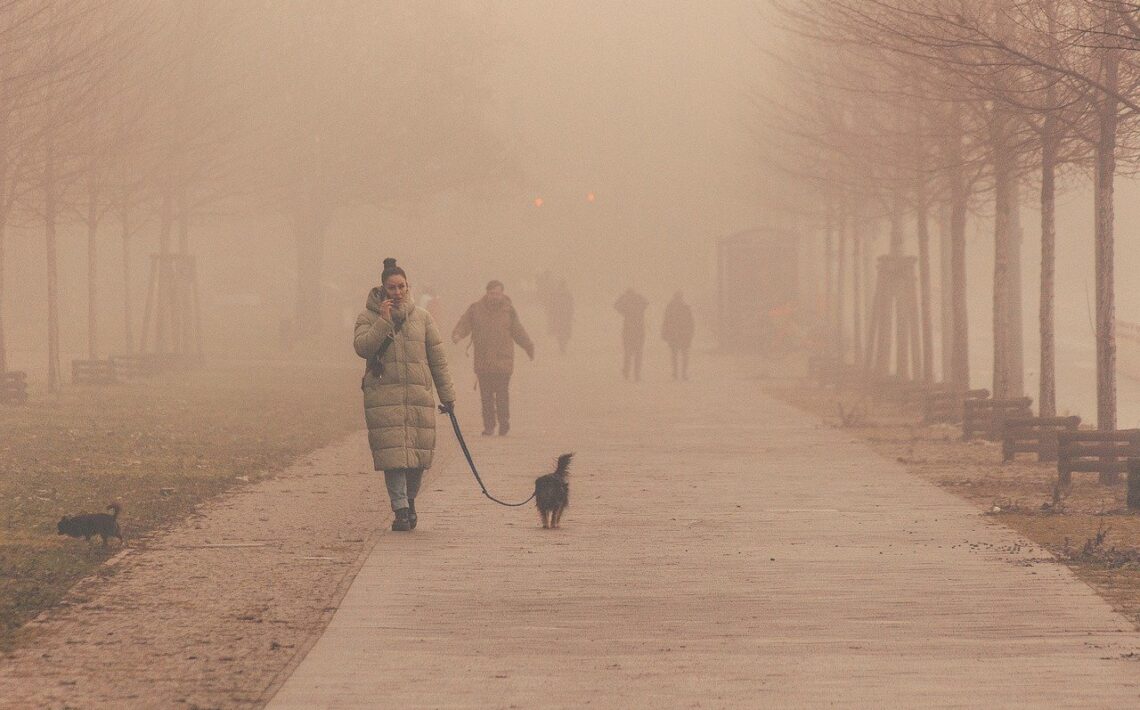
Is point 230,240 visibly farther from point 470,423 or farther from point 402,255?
point 470,423

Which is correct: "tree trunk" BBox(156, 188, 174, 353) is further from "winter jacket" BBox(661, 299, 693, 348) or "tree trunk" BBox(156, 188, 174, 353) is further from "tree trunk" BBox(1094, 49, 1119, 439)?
"tree trunk" BBox(1094, 49, 1119, 439)

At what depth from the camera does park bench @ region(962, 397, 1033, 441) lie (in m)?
19.0

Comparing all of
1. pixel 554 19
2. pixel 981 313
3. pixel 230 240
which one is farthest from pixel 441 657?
pixel 554 19

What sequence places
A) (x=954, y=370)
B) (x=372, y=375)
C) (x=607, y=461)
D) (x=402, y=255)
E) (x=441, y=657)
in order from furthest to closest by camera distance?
(x=402, y=255) → (x=954, y=370) → (x=607, y=461) → (x=372, y=375) → (x=441, y=657)

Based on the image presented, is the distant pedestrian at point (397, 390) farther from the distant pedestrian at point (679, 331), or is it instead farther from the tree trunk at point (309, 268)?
the tree trunk at point (309, 268)

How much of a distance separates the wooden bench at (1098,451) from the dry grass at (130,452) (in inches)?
264

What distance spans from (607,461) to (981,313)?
52.3m

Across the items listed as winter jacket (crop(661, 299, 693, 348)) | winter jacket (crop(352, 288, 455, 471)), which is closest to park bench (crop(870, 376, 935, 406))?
winter jacket (crop(661, 299, 693, 348))

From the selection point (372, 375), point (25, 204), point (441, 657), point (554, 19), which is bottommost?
point (441, 657)

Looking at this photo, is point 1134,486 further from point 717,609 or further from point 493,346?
point 493,346

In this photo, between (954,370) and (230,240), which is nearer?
(954,370)

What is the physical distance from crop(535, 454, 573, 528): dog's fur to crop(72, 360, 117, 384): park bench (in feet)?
61.3

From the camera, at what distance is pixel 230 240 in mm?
76688

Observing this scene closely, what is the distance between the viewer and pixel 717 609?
28.4ft
